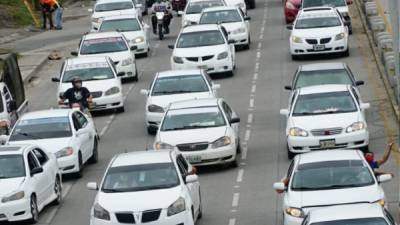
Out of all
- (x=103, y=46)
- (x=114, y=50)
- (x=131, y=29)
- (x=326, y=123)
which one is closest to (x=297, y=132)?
(x=326, y=123)

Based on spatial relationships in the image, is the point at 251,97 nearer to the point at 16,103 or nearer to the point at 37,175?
the point at 16,103

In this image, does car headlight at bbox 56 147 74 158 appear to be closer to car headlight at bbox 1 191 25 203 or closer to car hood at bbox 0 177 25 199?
car hood at bbox 0 177 25 199

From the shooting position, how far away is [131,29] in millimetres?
50875

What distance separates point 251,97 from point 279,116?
365 cm

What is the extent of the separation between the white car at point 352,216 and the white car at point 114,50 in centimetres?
2604

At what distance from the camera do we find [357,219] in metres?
17.8

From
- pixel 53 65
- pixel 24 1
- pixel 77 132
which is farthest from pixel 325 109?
pixel 24 1

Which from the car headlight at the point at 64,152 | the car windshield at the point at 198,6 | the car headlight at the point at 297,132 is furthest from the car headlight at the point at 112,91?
the car windshield at the point at 198,6

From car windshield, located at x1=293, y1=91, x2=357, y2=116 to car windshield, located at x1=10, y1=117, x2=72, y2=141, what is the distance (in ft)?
16.5

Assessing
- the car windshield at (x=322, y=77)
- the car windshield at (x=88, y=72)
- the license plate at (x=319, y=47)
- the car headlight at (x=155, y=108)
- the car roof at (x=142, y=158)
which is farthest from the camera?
the license plate at (x=319, y=47)

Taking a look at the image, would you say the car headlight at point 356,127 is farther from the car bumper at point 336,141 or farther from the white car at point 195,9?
the white car at point 195,9

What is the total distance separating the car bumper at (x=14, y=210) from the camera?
24750mm

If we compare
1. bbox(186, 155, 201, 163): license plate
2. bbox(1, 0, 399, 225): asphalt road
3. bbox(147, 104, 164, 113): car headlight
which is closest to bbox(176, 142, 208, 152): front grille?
bbox(186, 155, 201, 163): license plate

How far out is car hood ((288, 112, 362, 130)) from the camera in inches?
1168
